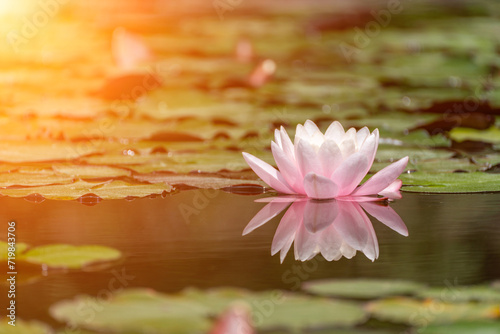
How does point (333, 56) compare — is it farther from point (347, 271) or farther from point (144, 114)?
point (347, 271)

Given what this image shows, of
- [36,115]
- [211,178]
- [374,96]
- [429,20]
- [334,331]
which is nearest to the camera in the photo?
[334,331]

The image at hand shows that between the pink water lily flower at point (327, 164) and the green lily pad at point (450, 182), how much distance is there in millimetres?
139

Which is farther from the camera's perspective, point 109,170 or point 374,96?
point 374,96

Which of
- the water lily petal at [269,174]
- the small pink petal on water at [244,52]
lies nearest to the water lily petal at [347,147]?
the water lily petal at [269,174]

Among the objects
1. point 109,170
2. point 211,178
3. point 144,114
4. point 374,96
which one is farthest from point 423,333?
point 374,96

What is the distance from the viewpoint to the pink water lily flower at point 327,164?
1818 millimetres

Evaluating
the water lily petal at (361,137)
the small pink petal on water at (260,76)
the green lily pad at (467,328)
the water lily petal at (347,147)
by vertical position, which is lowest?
the green lily pad at (467,328)

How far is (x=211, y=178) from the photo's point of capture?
220 centimetres

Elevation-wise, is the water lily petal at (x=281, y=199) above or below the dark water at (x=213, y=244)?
above

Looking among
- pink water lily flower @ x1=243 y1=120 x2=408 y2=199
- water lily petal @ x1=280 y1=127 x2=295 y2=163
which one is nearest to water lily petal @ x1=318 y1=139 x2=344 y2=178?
pink water lily flower @ x1=243 y1=120 x2=408 y2=199

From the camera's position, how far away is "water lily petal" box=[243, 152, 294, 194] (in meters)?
1.94

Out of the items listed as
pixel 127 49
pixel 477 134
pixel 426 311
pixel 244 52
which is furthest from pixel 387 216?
pixel 244 52

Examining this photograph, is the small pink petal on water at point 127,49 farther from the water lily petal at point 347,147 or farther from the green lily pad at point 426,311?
the green lily pad at point 426,311

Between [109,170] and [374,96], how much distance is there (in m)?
1.96
